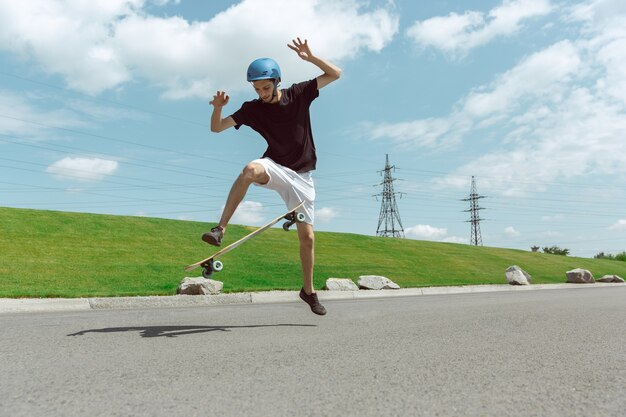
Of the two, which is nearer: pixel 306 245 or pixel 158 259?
pixel 306 245

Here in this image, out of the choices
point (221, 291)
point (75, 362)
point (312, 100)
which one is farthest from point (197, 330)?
point (221, 291)

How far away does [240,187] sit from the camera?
5.02 meters

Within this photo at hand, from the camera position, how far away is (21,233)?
49.5 ft

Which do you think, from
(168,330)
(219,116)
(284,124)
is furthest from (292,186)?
(168,330)

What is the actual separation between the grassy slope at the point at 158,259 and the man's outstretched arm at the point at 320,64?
21.5 feet

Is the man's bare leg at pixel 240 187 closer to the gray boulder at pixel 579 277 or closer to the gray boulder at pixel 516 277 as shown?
the gray boulder at pixel 516 277

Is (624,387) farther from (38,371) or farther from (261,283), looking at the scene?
(261,283)

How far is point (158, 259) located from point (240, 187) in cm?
1085

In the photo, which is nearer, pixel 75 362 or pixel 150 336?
pixel 75 362

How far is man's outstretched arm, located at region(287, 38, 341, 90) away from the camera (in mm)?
5520

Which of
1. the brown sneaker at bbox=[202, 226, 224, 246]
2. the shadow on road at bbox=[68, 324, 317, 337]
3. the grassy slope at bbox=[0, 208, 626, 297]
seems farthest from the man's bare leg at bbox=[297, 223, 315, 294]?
the grassy slope at bbox=[0, 208, 626, 297]

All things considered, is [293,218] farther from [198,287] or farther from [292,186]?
[198,287]

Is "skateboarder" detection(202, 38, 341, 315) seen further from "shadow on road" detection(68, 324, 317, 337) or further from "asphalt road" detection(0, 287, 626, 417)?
"asphalt road" detection(0, 287, 626, 417)

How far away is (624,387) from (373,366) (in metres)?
1.28
